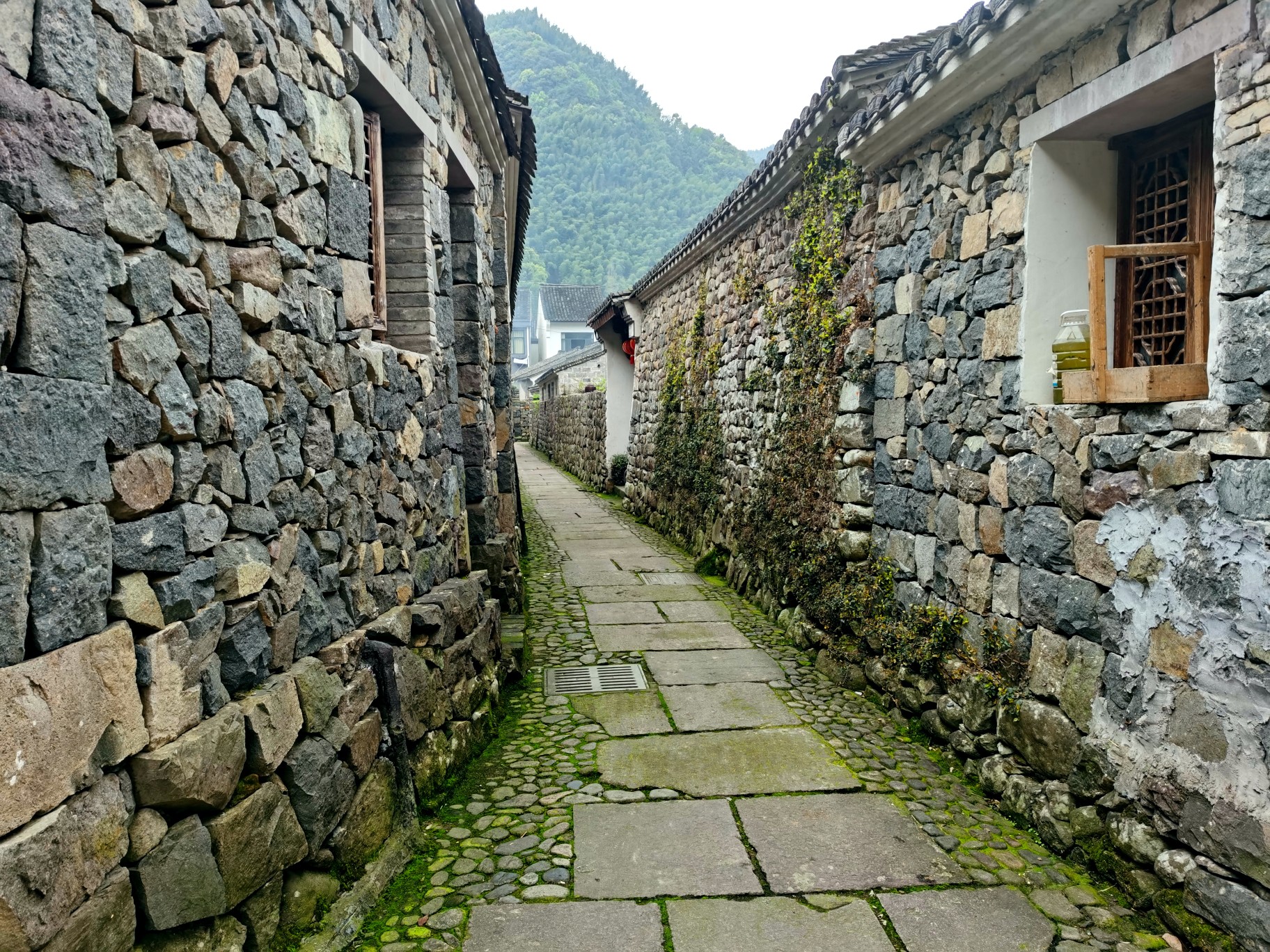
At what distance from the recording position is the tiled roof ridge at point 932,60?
3.43 metres

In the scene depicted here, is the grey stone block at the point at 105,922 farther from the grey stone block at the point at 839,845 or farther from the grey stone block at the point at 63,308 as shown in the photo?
the grey stone block at the point at 839,845

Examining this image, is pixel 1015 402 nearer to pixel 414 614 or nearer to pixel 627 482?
pixel 414 614

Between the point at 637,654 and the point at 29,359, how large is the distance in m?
4.56

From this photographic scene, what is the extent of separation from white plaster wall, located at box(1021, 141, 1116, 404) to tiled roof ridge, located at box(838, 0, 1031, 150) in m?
0.53

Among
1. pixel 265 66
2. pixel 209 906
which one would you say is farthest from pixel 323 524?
pixel 265 66

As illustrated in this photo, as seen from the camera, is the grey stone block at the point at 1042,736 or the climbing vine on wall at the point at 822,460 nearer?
the grey stone block at the point at 1042,736

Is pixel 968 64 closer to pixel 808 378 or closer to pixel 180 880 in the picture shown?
pixel 808 378

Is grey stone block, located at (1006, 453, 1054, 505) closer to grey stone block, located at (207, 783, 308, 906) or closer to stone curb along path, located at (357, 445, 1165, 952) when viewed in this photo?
stone curb along path, located at (357, 445, 1165, 952)

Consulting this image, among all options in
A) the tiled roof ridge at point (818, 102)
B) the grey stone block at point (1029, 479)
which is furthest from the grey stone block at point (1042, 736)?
the tiled roof ridge at point (818, 102)

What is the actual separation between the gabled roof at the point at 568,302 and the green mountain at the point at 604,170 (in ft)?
33.2

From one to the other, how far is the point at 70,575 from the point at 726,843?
8.27 feet

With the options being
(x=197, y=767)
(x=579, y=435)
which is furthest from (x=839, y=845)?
(x=579, y=435)

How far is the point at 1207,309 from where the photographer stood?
3.00 m

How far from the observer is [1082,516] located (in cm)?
332
